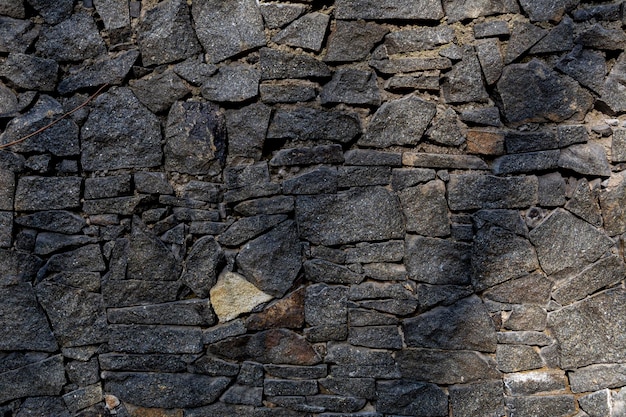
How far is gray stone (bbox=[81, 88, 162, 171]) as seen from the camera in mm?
2025

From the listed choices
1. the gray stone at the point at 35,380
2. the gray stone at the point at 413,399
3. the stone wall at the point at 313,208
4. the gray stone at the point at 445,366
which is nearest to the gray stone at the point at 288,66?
the stone wall at the point at 313,208

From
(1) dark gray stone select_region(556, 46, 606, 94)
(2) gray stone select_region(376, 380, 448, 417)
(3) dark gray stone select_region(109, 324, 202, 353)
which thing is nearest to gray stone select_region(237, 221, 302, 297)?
(3) dark gray stone select_region(109, 324, 202, 353)

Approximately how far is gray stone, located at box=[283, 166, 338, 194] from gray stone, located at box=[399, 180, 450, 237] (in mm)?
255

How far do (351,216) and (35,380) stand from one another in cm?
136

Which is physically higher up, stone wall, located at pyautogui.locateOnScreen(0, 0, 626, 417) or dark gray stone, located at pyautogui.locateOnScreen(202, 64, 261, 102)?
dark gray stone, located at pyautogui.locateOnScreen(202, 64, 261, 102)

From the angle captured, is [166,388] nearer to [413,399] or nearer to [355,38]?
[413,399]

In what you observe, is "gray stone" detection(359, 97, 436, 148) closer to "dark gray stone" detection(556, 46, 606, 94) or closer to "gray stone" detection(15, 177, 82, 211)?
"dark gray stone" detection(556, 46, 606, 94)

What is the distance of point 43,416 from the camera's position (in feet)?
6.79

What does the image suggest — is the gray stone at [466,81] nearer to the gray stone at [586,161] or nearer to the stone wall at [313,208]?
the stone wall at [313,208]

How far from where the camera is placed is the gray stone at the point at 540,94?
1926mm

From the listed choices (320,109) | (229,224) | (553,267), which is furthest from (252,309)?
(553,267)

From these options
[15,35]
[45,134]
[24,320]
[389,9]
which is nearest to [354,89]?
[389,9]

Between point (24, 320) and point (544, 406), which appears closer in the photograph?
point (544, 406)

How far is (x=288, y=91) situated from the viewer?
1.98 m
